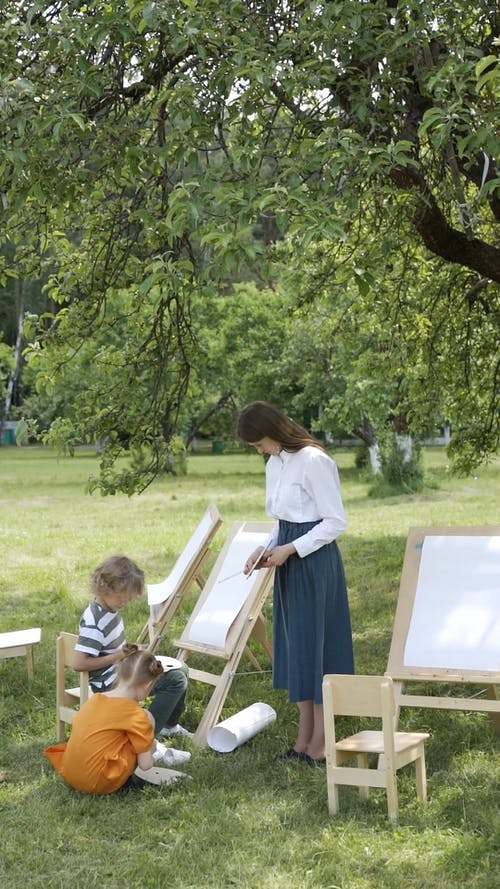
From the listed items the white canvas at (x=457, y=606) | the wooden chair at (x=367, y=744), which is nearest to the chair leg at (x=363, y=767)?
the wooden chair at (x=367, y=744)

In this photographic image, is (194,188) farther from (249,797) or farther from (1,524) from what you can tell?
(1,524)

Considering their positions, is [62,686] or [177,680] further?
[62,686]

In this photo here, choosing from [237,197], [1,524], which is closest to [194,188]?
[237,197]

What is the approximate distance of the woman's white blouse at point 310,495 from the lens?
504cm

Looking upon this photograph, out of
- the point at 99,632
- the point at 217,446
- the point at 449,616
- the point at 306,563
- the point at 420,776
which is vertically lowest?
the point at 217,446

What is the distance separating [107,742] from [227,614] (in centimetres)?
159

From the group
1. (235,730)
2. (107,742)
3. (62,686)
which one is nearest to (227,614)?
(235,730)

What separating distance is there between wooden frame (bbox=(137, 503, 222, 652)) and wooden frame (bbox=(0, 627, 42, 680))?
0.79m

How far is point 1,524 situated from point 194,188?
12.7 metres

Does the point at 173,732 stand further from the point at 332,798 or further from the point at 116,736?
the point at 332,798

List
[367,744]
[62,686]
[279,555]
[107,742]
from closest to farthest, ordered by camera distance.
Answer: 1. [367,744]
2. [107,742]
3. [279,555]
4. [62,686]

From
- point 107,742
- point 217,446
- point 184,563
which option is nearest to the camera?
point 107,742

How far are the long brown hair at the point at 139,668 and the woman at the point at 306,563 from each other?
2.24ft

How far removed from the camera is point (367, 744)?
4.53 metres
